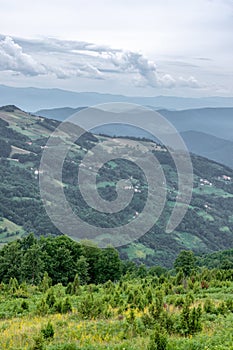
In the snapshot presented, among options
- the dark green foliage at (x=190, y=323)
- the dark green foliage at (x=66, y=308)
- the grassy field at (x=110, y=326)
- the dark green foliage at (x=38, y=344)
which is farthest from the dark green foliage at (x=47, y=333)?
the dark green foliage at (x=66, y=308)

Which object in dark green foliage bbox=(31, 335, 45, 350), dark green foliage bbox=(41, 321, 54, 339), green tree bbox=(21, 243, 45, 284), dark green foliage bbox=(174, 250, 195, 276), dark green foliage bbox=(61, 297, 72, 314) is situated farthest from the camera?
dark green foliage bbox=(174, 250, 195, 276)

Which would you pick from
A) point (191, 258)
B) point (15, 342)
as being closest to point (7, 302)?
point (15, 342)

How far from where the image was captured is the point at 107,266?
53.3 m

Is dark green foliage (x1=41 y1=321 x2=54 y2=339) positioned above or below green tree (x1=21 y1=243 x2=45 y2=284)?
above

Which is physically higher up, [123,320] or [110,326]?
[110,326]

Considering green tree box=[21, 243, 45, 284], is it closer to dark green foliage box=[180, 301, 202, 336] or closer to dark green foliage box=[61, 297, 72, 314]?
dark green foliage box=[61, 297, 72, 314]

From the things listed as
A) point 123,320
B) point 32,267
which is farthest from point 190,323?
point 32,267

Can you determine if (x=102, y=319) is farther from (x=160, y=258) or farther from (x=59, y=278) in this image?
(x=160, y=258)

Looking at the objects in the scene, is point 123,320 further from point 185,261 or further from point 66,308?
point 185,261

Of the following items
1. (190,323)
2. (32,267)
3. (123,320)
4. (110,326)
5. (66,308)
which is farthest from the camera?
(32,267)

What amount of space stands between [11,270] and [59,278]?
18.1 ft

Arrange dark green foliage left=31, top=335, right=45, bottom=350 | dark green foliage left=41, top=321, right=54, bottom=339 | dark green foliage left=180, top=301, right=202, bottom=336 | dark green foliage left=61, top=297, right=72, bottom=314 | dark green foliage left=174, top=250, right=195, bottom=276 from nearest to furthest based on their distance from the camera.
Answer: dark green foliage left=31, top=335, right=45, bottom=350 < dark green foliage left=41, top=321, right=54, bottom=339 < dark green foliage left=180, top=301, right=202, bottom=336 < dark green foliage left=61, top=297, right=72, bottom=314 < dark green foliage left=174, top=250, right=195, bottom=276

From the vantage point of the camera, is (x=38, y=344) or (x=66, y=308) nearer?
(x=38, y=344)

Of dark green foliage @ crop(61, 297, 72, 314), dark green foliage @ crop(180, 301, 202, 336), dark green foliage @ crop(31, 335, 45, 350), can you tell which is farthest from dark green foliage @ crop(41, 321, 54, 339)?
dark green foliage @ crop(61, 297, 72, 314)
